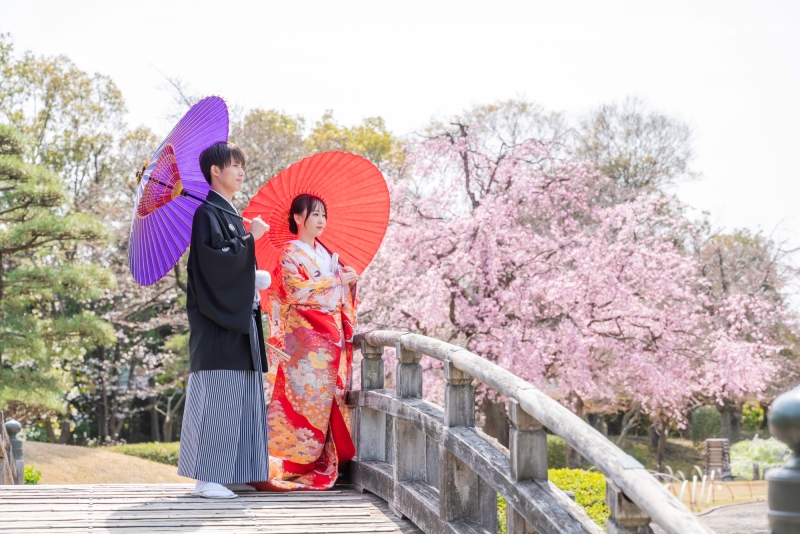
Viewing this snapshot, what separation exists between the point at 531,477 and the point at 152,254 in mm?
2500

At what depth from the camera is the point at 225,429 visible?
4.43 meters

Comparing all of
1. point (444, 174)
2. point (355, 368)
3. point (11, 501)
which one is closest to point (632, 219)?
point (444, 174)

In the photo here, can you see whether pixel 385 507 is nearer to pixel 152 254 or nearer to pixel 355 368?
pixel 152 254

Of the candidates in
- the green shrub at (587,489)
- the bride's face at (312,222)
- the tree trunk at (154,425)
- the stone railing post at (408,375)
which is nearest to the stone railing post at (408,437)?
the stone railing post at (408,375)

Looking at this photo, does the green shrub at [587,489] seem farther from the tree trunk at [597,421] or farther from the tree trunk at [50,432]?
the tree trunk at [597,421]

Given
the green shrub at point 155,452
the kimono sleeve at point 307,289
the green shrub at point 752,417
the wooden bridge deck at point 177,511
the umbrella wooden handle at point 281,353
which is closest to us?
the wooden bridge deck at point 177,511

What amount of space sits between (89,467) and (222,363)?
936cm

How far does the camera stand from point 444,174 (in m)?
12.5

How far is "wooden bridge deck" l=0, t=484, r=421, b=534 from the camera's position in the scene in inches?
147

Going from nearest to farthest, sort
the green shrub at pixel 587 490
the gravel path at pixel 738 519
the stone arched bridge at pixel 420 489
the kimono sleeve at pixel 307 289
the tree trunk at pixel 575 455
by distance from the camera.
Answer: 1. the stone arched bridge at pixel 420 489
2. the kimono sleeve at pixel 307 289
3. the green shrub at pixel 587 490
4. the gravel path at pixel 738 519
5. the tree trunk at pixel 575 455

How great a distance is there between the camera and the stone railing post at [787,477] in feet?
5.80

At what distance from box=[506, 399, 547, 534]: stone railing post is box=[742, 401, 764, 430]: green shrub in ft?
96.1

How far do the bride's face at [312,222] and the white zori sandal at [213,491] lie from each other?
1.57m

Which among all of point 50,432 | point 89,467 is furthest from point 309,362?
point 50,432
